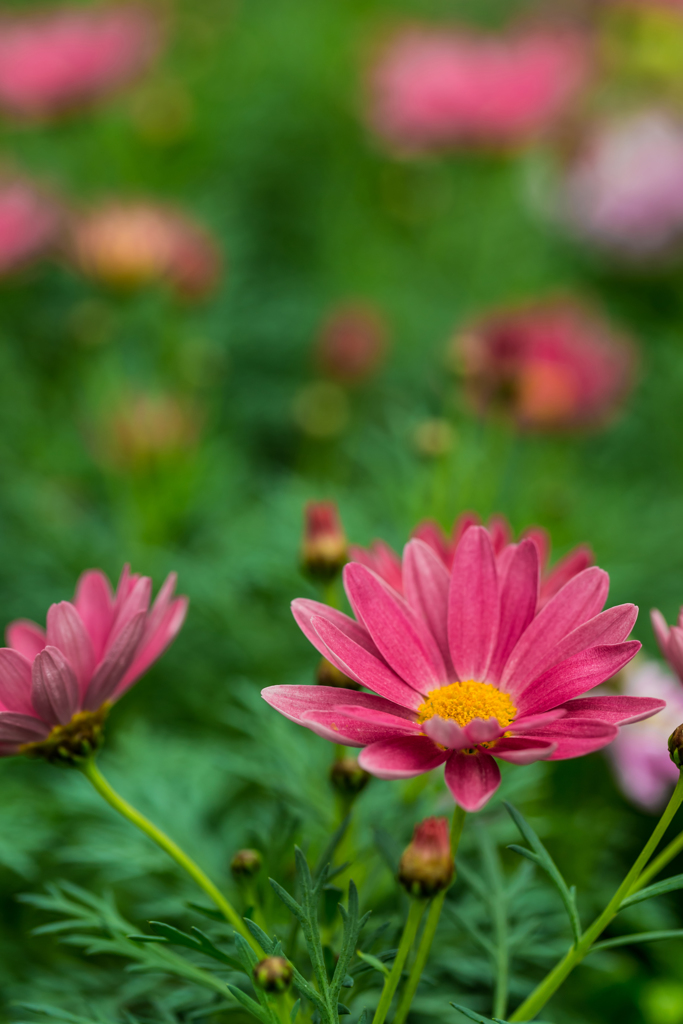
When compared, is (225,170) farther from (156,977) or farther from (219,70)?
(156,977)

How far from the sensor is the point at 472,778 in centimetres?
40

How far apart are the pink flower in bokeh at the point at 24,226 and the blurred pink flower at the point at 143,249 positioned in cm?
5

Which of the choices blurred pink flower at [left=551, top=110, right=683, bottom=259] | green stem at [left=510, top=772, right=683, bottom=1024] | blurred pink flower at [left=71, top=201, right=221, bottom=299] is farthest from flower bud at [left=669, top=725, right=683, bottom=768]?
blurred pink flower at [left=551, top=110, right=683, bottom=259]

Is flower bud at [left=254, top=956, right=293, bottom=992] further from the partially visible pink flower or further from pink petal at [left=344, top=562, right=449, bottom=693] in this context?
the partially visible pink flower

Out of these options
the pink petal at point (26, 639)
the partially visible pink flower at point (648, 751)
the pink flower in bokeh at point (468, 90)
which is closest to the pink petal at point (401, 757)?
the pink petal at point (26, 639)

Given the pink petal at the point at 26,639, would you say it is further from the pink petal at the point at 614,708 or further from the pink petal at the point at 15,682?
the pink petal at the point at 614,708

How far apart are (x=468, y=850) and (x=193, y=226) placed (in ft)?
3.73

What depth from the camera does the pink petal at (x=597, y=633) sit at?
1.39 ft

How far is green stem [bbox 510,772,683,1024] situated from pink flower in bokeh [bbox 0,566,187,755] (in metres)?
0.26

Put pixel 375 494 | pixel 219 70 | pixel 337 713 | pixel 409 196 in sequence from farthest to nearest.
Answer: pixel 219 70, pixel 409 196, pixel 375 494, pixel 337 713

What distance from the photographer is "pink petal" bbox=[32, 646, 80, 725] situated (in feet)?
1.45

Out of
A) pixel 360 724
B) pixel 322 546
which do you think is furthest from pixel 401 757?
pixel 322 546

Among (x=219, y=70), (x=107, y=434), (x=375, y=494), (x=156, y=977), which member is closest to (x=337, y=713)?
(x=156, y=977)

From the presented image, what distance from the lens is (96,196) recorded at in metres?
1.75
